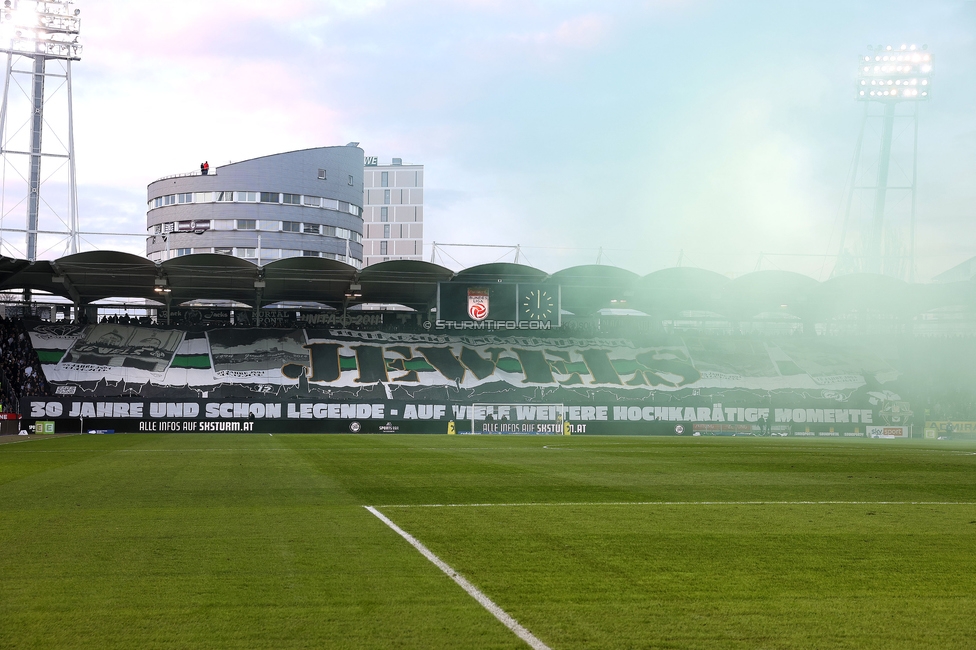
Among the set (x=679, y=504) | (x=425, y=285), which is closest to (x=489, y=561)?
(x=679, y=504)

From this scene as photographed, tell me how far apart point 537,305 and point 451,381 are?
706 centimetres

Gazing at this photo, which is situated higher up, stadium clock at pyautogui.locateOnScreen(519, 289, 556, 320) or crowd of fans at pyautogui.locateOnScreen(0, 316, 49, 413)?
stadium clock at pyautogui.locateOnScreen(519, 289, 556, 320)

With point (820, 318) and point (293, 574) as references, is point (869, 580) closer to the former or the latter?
point (293, 574)

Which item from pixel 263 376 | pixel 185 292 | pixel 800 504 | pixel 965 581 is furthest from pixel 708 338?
pixel 965 581

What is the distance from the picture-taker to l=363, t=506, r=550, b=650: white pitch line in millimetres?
5520

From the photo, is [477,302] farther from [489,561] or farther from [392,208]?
[392,208]

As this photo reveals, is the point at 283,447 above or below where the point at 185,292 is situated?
below

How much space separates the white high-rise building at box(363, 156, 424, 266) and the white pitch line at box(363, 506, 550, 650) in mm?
118920

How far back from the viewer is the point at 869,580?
24.4 ft

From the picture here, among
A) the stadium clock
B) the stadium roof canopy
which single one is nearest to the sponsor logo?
the stadium roof canopy

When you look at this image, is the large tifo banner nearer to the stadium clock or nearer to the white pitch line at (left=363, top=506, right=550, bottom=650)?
the stadium clock

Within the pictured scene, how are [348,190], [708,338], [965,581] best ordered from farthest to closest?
[348,190] → [708,338] → [965,581]

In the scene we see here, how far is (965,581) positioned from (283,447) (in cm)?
2295

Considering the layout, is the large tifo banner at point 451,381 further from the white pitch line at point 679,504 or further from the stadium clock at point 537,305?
the white pitch line at point 679,504
